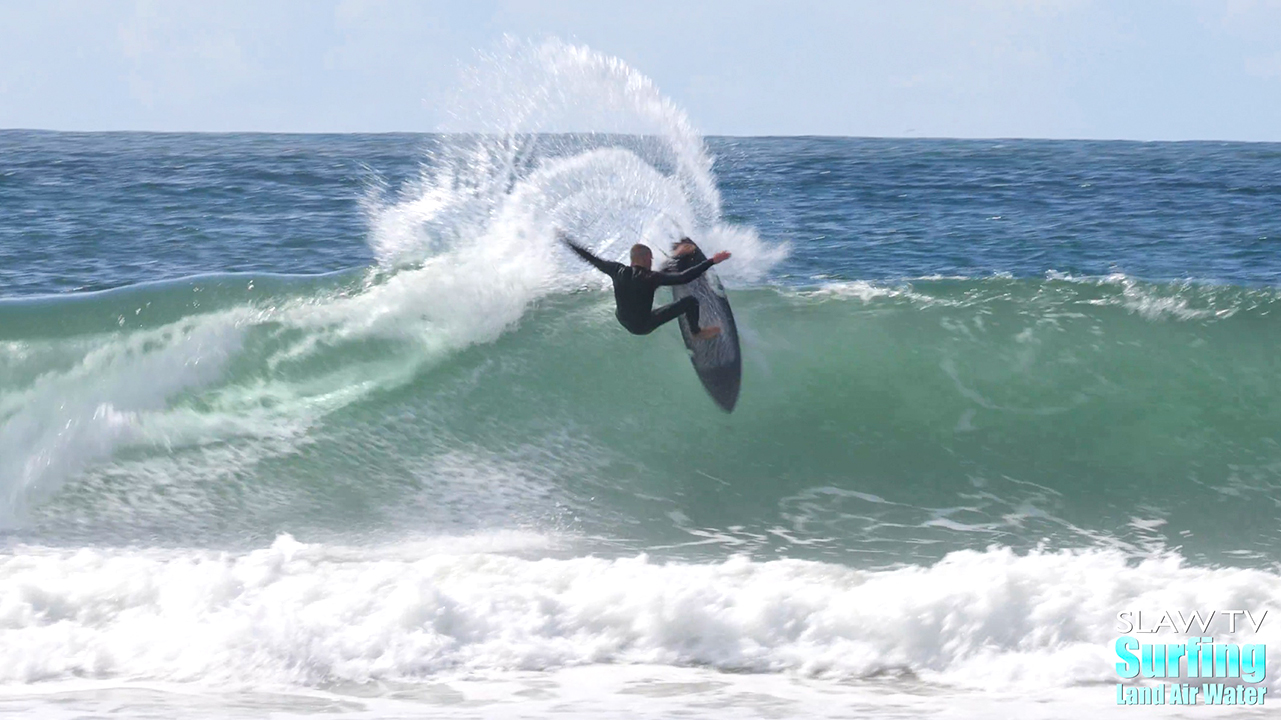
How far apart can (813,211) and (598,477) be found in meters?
12.3

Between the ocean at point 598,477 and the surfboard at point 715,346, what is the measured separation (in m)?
0.16

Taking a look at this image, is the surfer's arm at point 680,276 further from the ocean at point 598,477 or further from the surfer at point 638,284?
the ocean at point 598,477

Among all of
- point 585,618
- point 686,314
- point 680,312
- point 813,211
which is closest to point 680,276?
point 680,312

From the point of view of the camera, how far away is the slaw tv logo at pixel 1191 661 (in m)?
5.92

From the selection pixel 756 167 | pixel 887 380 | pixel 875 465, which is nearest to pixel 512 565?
pixel 875 465

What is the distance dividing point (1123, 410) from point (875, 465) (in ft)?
7.09

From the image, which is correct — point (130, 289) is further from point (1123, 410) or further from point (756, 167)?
point (756, 167)

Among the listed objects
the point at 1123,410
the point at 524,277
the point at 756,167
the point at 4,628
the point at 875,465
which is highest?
the point at 756,167

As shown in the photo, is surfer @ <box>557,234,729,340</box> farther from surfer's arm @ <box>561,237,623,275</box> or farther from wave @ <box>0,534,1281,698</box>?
wave @ <box>0,534,1281,698</box>

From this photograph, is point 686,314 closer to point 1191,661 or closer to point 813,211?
point 1191,661

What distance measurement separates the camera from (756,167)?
27766 mm

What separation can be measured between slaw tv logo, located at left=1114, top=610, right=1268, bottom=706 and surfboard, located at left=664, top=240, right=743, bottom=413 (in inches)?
166

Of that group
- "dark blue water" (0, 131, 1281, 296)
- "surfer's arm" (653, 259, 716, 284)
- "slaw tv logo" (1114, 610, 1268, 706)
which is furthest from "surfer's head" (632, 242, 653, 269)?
"dark blue water" (0, 131, 1281, 296)

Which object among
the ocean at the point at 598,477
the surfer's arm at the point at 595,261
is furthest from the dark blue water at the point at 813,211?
the surfer's arm at the point at 595,261
